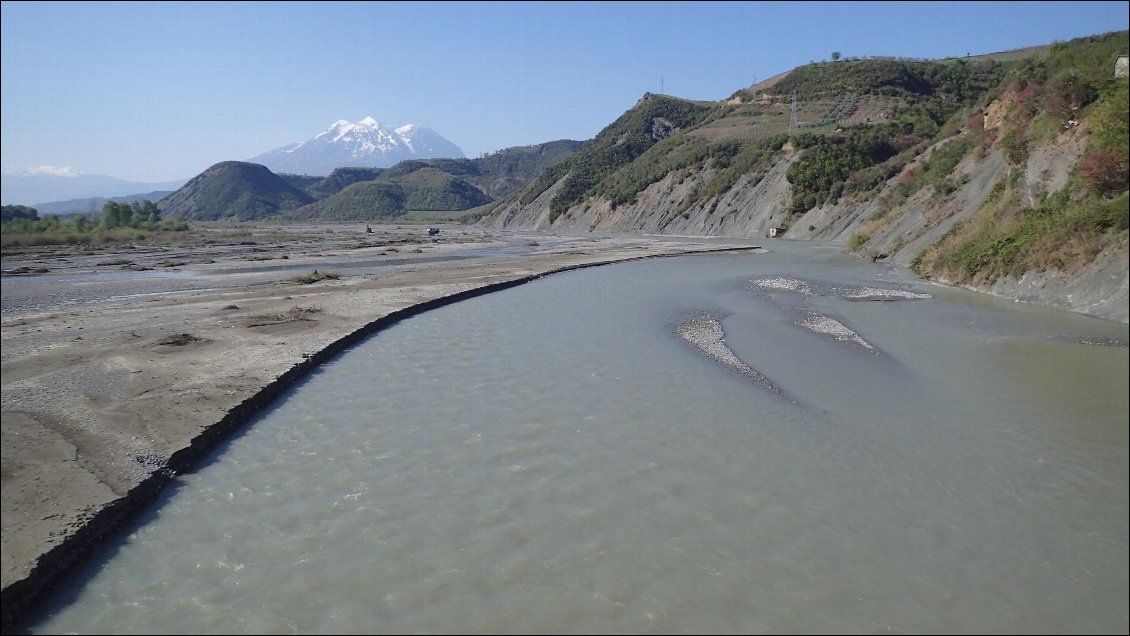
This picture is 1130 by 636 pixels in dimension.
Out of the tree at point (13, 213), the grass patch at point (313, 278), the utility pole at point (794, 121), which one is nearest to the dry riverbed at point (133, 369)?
the grass patch at point (313, 278)

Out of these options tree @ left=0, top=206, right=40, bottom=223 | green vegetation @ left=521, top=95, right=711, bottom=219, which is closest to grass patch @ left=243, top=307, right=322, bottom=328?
tree @ left=0, top=206, right=40, bottom=223

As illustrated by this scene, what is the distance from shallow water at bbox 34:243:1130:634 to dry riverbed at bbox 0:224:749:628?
609 mm

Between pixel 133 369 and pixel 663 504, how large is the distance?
1276cm

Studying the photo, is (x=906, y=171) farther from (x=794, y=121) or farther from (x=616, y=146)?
(x=616, y=146)

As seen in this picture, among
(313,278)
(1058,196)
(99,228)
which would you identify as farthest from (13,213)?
(99,228)

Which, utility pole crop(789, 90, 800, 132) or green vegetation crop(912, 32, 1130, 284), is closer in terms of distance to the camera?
green vegetation crop(912, 32, 1130, 284)

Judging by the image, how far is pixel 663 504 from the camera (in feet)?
26.9

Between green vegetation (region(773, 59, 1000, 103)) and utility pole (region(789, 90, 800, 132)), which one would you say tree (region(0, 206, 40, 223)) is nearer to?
utility pole (region(789, 90, 800, 132))

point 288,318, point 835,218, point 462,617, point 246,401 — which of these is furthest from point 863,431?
point 835,218

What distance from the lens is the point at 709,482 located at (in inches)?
344

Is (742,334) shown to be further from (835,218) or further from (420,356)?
(835,218)

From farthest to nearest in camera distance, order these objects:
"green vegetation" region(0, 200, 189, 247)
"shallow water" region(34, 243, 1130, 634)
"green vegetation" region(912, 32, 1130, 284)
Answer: "green vegetation" region(0, 200, 189, 247) < "green vegetation" region(912, 32, 1130, 284) < "shallow water" region(34, 243, 1130, 634)

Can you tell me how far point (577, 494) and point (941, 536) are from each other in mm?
4251

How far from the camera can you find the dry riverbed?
7.97 m
